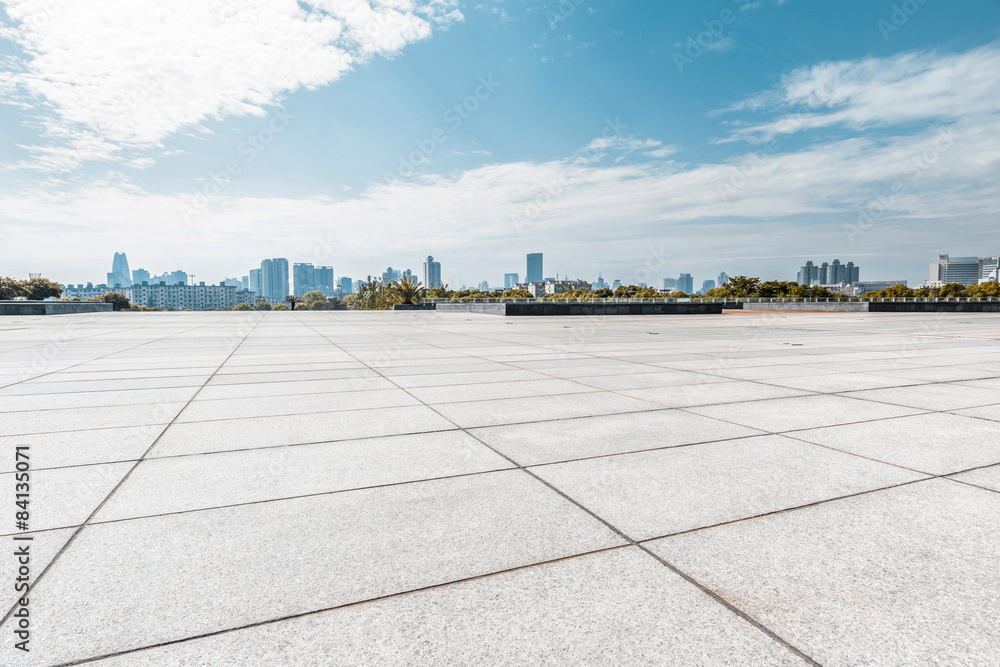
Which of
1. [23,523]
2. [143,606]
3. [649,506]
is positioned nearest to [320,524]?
[143,606]

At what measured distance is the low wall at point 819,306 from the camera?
4509cm

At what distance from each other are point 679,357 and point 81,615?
1132cm

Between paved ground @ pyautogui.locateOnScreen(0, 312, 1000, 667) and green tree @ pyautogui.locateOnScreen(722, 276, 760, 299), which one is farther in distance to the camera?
green tree @ pyautogui.locateOnScreen(722, 276, 760, 299)

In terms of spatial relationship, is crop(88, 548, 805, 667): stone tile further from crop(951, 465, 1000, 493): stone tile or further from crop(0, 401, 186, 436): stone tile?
crop(0, 401, 186, 436): stone tile

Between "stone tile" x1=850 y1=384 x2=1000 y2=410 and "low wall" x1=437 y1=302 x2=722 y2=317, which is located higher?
"low wall" x1=437 y1=302 x2=722 y2=317

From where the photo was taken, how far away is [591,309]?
1400 inches

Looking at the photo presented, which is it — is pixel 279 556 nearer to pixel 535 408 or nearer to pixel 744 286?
pixel 535 408

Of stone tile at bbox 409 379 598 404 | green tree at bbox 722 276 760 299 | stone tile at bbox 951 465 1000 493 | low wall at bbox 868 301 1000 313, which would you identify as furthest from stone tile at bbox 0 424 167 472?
green tree at bbox 722 276 760 299

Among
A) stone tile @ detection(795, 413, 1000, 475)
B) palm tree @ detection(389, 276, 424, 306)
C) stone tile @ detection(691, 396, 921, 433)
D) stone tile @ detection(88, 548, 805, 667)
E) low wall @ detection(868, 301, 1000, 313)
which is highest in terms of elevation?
palm tree @ detection(389, 276, 424, 306)

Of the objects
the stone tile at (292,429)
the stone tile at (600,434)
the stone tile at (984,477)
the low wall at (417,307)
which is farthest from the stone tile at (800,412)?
the low wall at (417,307)

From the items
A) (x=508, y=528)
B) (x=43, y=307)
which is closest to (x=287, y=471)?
(x=508, y=528)

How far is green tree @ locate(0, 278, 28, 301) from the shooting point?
6500cm

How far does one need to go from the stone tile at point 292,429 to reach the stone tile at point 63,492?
0.56m

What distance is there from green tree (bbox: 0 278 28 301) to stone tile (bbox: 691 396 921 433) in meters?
84.6
